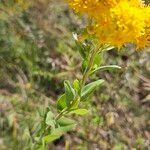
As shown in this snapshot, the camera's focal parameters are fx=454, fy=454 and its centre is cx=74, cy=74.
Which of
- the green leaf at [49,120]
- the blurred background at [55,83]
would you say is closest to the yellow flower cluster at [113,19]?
the green leaf at [49,120]

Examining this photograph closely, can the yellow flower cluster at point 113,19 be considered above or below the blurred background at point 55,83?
above

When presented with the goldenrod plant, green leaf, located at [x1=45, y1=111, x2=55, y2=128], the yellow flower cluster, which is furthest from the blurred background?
the yellow flower cluster

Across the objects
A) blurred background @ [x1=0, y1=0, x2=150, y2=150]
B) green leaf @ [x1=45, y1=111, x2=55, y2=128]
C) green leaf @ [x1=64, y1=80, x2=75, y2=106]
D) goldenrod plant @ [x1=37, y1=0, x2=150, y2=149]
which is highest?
goldenrod plant @ [x1=37, y1=0, x2=150, y2=149]

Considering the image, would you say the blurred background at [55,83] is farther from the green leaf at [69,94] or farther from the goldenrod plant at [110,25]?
the goldenrod plant at [110,25]

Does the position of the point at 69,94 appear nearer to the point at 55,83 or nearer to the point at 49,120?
the point at 49,120

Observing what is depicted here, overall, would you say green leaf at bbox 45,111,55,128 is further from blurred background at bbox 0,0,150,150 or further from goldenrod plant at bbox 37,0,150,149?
blurred background at bbox 0,0,150,150

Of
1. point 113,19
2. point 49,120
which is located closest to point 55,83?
point 49,120
